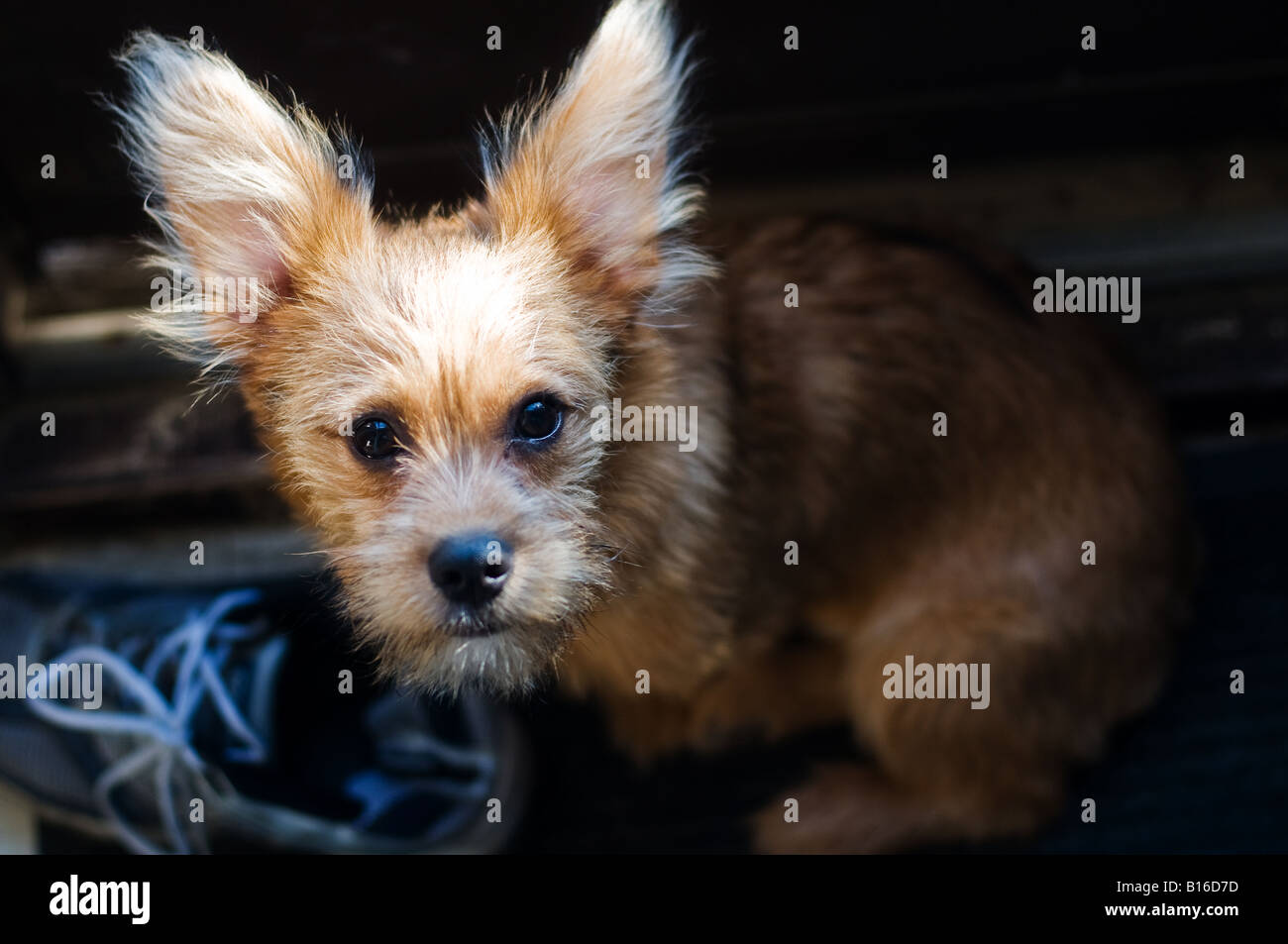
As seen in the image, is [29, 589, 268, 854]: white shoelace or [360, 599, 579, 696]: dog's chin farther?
[29, 589, 268, 854]: white shoelace

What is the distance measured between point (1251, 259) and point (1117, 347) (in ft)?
2.45

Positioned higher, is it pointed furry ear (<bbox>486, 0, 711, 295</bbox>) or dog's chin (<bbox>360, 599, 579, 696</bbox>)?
pointed furry ear (<bbox>486, 0, 711, 295</bbox>)

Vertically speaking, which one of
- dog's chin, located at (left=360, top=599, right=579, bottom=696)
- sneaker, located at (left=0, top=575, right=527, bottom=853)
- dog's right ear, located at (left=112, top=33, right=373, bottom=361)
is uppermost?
dog's right ear, located at (left=112, top=33, right=373, bottom=361)

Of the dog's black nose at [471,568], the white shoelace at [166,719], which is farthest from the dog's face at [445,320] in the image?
the white shoelace at [166,719]

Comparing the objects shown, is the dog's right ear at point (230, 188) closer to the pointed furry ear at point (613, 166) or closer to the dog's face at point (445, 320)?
the dog's face at point (445, 320)

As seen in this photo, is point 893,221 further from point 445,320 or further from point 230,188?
point 230,188

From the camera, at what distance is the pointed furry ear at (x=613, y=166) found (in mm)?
1321

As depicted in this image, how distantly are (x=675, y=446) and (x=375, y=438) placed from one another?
47cm

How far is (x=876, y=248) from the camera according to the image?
2027 millimetres

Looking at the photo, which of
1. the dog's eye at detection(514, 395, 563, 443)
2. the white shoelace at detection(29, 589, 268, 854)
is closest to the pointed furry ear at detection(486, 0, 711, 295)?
the dog's eye at detection(514, 395, 563, 443)

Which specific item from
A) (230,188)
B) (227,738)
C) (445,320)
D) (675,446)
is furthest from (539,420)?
(227,738)

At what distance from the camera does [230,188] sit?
1.34 m

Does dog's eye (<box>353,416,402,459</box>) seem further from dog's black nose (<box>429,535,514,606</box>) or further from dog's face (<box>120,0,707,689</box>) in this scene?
dog's black nose (<box>429,535,514,606</box>)

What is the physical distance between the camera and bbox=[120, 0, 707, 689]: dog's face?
1.30 m
